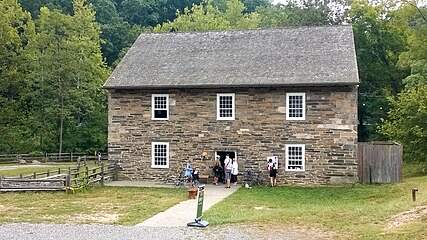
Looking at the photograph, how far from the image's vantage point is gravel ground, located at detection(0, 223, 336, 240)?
560 inches

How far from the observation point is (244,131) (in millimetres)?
28297

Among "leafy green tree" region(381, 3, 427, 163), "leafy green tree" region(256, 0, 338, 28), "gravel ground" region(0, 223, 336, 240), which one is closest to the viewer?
"gravel ground" region(0, 223, 336, 240)

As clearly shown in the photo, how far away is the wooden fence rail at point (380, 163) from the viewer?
27.5m

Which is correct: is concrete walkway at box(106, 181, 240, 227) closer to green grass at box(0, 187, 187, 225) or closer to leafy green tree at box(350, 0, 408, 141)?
green grass at box(0, 187, 187, 225)

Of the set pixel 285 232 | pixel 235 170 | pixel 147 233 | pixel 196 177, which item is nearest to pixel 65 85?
pixel 196 177

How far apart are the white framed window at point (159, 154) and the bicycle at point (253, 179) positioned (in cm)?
419

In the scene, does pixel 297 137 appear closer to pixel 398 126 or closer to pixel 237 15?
pixel 398 126

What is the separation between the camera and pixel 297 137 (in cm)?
2766

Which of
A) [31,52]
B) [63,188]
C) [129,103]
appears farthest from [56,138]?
[63,188]

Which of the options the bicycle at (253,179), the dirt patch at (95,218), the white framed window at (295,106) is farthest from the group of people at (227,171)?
the dirt patch at (95,218)

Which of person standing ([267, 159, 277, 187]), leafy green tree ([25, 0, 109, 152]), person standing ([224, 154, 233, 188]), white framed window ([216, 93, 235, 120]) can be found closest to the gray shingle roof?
white framed window ([216, 93, 235, 120])

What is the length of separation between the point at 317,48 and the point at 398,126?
22.2ft

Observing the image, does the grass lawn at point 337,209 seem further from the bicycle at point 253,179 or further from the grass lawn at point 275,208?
the bicycle at point 253,179

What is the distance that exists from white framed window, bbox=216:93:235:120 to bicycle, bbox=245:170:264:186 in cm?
278
